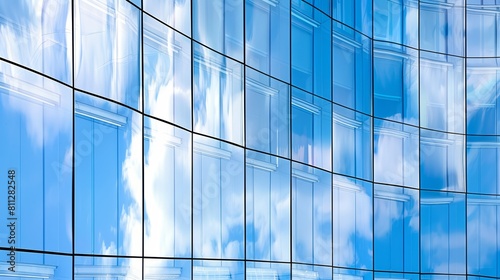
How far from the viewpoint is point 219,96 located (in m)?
26.9

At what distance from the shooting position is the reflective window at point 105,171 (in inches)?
1025

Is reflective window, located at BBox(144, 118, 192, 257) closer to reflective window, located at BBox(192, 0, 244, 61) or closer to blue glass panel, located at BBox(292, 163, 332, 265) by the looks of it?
reflective window, located at BBox(192, 0, 244, 61)

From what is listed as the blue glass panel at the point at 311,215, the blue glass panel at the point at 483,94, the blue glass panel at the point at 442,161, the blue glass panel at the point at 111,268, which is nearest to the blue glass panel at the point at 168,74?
the blue glass panel at the point at 111,268

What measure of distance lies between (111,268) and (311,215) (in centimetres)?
828

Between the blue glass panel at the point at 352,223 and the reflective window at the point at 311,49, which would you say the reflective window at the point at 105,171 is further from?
the blue glass panel at the point at 352,223

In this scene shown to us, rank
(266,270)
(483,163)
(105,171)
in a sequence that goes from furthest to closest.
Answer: (483,163) → (105,171) → (266,270)

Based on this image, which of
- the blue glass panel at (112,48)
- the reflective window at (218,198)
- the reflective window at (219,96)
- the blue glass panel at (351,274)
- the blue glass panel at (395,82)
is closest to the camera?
the blue glass panel at (112,48)

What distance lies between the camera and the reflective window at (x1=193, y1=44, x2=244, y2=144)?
1015 inches

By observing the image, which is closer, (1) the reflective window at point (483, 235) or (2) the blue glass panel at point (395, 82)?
(2) the blue glass panel at point (395, 82)

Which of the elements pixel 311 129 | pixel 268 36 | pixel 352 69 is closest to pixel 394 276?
pixel 311 129

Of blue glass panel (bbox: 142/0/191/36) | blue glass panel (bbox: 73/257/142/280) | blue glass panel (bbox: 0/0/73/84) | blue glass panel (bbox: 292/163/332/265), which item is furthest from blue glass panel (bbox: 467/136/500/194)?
A: blue glass panel (bbox: 0/0/73/84)

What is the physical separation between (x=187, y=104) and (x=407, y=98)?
14.9 metres

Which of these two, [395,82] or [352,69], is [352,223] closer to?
[352,69]

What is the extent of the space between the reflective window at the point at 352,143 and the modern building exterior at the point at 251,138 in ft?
0.29
